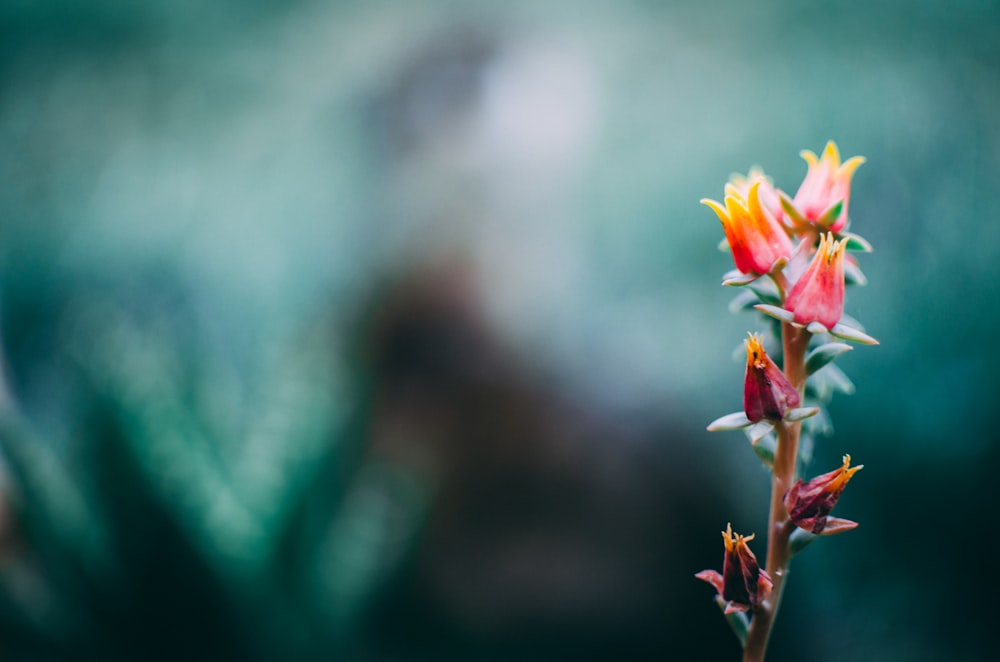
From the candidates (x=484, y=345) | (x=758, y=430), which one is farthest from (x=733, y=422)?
(x=484, y=345)

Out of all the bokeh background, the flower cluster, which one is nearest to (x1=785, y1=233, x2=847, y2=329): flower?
the flower cluster

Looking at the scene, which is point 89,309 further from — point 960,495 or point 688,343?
point 960,495

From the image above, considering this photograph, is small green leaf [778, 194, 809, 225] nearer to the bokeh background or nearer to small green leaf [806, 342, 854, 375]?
small green leaf [806, 342, 854, 375]

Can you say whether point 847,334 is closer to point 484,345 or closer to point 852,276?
point 852,276

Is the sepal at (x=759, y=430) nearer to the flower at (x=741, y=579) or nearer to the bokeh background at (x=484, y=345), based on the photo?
the flower at (x=741, y=579)

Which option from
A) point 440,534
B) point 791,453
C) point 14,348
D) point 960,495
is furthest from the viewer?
point 14,348

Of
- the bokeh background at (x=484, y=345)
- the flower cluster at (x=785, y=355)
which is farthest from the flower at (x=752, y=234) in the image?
the bokeh background at (x=484, y=345)

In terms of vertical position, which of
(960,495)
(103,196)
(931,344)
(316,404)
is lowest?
(960,495)

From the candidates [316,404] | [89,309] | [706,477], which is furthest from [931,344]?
[89,309]
